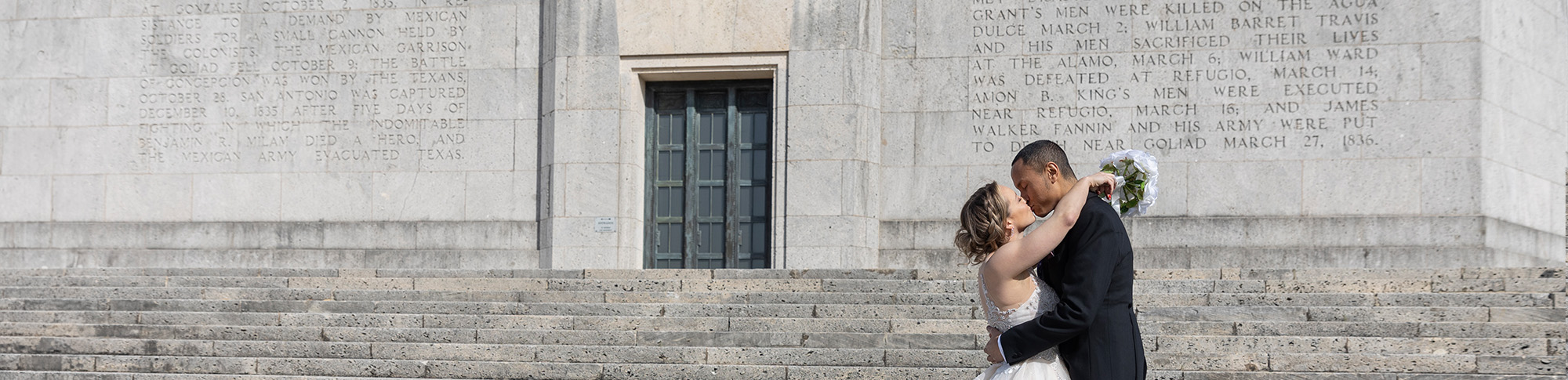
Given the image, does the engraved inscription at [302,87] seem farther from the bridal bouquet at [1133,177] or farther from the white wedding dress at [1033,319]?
the white wedding dress at [1033,319]

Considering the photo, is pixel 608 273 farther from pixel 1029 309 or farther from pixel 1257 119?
pixel 1029 309

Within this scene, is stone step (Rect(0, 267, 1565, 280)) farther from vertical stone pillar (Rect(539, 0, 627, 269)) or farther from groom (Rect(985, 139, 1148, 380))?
groom (Rect(985, 139, 1148, 380))

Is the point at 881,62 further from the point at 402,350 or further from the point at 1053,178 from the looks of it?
the point at 1053,178

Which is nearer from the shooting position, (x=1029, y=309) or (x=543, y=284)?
(x=1029, y=309)

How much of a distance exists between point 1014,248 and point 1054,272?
→ 261 mm

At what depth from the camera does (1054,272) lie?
4871mm

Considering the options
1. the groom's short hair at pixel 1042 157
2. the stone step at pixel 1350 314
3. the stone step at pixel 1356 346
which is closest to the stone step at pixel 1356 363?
the stone step at pixel 1356 346

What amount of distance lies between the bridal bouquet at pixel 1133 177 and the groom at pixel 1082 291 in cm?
43

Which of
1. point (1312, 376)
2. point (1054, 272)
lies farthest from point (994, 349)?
point (1312, 376)

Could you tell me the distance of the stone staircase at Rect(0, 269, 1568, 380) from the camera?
32.1ft

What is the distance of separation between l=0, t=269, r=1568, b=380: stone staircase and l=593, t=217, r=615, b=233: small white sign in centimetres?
260

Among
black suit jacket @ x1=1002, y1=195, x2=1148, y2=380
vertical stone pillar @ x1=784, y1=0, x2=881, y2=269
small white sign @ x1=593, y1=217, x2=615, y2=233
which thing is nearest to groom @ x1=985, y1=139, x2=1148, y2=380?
black suit jacket @ x1=1002, y1=195, x2=1148, y2=380

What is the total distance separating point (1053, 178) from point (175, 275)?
452 inches

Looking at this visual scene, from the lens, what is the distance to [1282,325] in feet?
34.0
